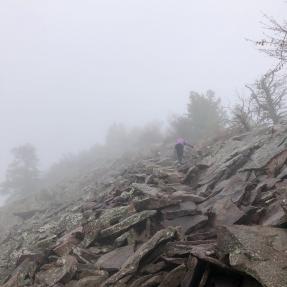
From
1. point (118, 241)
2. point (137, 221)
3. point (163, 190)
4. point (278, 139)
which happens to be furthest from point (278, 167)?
point (118, 241)

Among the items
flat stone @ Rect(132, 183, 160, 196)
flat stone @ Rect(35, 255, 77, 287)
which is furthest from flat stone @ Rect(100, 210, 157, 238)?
flat stone @ Rect(132, 183, 160, 196)

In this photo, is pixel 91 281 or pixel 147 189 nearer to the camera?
pixel 91 281

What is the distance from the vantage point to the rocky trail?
6.57 m

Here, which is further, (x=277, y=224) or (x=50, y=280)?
(x=50, y=280)

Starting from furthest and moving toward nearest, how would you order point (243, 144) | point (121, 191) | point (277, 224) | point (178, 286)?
point (243, 144) → point (121, 191) → point (277, 224) → point (178, 286)

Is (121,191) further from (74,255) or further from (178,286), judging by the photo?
(178,286)

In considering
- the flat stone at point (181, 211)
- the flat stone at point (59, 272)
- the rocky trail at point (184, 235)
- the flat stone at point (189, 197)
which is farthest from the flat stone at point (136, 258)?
the flat stone at point (189, 197)

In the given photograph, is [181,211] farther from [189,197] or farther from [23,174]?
[23,174]

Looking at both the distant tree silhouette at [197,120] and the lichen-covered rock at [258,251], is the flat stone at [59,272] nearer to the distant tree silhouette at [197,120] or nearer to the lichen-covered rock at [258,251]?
the lichen-covered rock at [258,251]

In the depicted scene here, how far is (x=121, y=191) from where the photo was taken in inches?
610

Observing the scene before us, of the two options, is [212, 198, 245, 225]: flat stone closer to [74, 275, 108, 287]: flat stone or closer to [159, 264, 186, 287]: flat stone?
[159, 264, 186, 287]: flat stone

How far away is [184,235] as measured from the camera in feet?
31.3

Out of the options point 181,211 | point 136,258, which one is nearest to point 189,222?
point 181,211

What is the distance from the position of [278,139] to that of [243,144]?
2.78 metres
